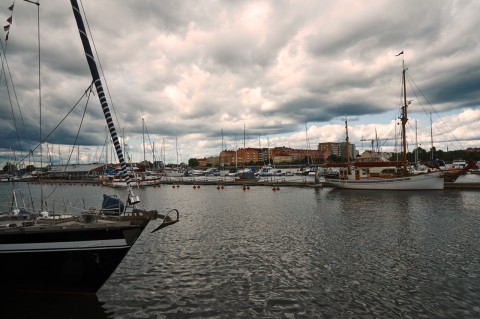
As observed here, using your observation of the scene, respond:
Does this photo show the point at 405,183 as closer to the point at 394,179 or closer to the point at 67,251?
the point at 394,179

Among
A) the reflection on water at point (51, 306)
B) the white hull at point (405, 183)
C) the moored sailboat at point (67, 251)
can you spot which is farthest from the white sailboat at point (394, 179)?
the reflection on water at point (51, 306)

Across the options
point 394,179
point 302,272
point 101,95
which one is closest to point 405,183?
point 394,179

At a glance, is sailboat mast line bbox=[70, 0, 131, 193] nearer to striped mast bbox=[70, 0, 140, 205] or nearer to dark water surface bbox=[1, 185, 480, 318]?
striped mast bbox=[70, 0, 140, 205]

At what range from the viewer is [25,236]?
1107cm

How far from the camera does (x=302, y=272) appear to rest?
14500 mm

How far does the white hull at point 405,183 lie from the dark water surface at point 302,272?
26836 millimetres

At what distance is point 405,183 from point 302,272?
4572 centimetres

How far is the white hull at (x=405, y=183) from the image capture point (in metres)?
50.9

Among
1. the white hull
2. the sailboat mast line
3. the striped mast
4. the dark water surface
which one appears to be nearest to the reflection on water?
the dark water surface

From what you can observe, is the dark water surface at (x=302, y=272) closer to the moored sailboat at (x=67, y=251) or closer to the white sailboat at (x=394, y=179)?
the moored sailboat at (x=67, y=251)

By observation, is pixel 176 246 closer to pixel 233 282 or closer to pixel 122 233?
pixel 233 282

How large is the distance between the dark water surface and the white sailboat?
26.9 meters

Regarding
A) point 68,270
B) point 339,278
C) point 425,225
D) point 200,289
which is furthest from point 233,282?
point 425,225

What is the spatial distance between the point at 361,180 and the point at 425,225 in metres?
33.6
